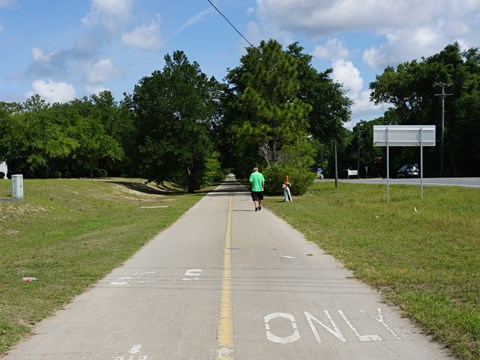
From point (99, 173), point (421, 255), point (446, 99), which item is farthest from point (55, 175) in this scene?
point (421, 255)

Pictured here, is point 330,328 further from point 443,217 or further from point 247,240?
point 443,217

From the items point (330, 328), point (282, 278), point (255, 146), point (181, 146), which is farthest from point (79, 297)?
point (181, 146)

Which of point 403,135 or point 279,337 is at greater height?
point 403,135

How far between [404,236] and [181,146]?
3698cm

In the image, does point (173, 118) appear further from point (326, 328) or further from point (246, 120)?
point (326, 328)

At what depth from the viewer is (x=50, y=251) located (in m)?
12.6

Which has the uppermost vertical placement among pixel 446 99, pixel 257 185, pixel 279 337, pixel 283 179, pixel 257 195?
pixel 446 99

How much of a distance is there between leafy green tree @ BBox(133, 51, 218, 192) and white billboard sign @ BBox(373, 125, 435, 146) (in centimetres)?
2470

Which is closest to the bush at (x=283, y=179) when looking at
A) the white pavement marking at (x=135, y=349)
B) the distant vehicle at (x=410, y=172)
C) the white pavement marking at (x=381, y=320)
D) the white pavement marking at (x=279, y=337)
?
the distant vehicle at (x=410, y=172)

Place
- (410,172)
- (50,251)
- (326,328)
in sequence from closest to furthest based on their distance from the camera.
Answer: (326,328) → (50,251) → (410,172)

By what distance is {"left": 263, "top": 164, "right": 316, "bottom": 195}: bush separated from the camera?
35.3 meters

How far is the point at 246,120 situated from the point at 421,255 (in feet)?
102

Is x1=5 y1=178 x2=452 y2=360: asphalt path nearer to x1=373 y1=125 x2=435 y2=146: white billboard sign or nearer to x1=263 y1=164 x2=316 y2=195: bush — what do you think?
x1=373 y1=125 x2=435 y2=146: white billboard sign

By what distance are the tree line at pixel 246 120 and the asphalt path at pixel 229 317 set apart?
86.1 ft
